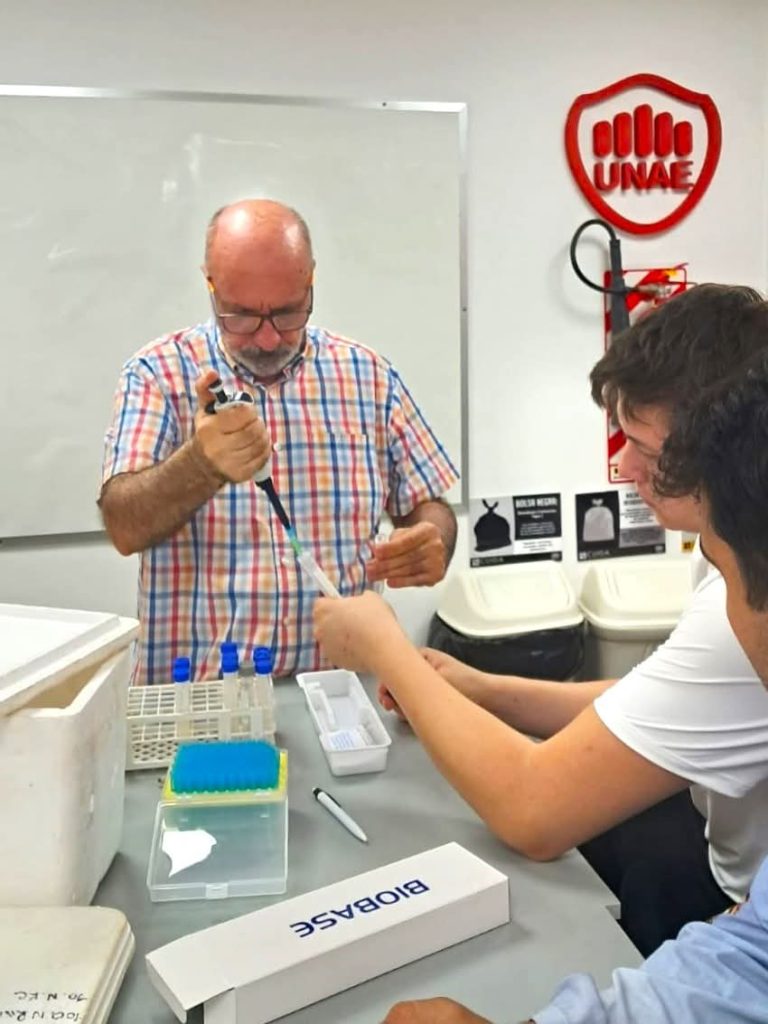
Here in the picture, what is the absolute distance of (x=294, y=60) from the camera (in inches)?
96.1

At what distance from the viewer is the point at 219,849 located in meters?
1.00

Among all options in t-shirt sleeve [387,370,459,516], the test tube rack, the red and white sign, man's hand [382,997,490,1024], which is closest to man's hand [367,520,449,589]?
t-shirt sleeve [387,370,459,516]

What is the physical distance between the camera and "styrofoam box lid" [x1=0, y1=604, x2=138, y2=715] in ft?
2.91

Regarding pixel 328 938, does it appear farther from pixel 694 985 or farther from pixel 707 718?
pixel 707 718

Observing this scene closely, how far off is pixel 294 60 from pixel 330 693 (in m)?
1.80

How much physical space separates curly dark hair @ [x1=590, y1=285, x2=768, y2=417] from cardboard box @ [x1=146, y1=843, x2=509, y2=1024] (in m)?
0.58

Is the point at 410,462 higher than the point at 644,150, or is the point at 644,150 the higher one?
the point at 644,150

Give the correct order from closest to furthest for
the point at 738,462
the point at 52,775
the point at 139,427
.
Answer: the point at 738,462 → the point at 52,775 → the point at 139,427

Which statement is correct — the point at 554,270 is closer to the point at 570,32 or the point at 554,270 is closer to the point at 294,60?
the point at 570,32

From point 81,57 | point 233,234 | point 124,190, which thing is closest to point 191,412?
point 233,234

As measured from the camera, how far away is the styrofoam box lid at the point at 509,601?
100 inches

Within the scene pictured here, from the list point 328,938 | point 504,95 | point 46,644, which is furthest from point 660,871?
point 504,95

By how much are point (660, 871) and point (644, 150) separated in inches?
85.9

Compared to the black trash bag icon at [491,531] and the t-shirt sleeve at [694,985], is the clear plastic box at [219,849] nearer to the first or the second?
the t-shirt sleeve at [694,985]
